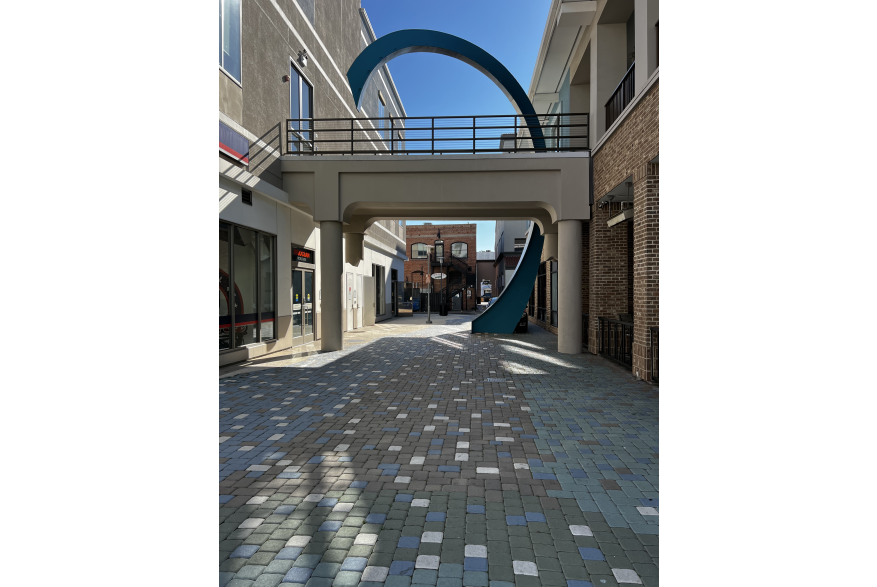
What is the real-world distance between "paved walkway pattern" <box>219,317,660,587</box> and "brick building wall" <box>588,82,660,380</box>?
1.57m

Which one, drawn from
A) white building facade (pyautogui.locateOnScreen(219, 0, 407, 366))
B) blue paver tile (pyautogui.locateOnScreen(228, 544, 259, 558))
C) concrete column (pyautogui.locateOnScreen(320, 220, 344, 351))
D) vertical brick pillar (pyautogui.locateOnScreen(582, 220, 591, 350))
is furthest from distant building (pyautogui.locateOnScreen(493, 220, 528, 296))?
blue paver tile (pyautogui.locateOnScreen(228, 544, 259, 558))

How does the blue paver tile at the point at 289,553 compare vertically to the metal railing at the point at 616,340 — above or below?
below

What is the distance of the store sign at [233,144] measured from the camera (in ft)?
32.1

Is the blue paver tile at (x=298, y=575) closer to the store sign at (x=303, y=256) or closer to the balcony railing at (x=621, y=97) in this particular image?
the balcony railing at (x=621, y=97)

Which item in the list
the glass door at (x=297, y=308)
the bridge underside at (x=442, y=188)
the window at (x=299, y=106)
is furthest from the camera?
the glass door at (x=297, y=308)

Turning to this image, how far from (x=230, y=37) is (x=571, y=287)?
10194 mm

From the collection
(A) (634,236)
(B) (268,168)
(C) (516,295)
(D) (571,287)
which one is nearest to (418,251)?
(C) (516,295)

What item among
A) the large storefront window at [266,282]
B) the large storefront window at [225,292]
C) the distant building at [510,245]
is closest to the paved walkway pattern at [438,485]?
the large storefront window at [225,292]

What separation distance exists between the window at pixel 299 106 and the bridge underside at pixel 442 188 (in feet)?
4.74

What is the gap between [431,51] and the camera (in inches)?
574

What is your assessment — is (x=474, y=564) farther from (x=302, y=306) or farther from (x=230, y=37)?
(x=302, y=306)
